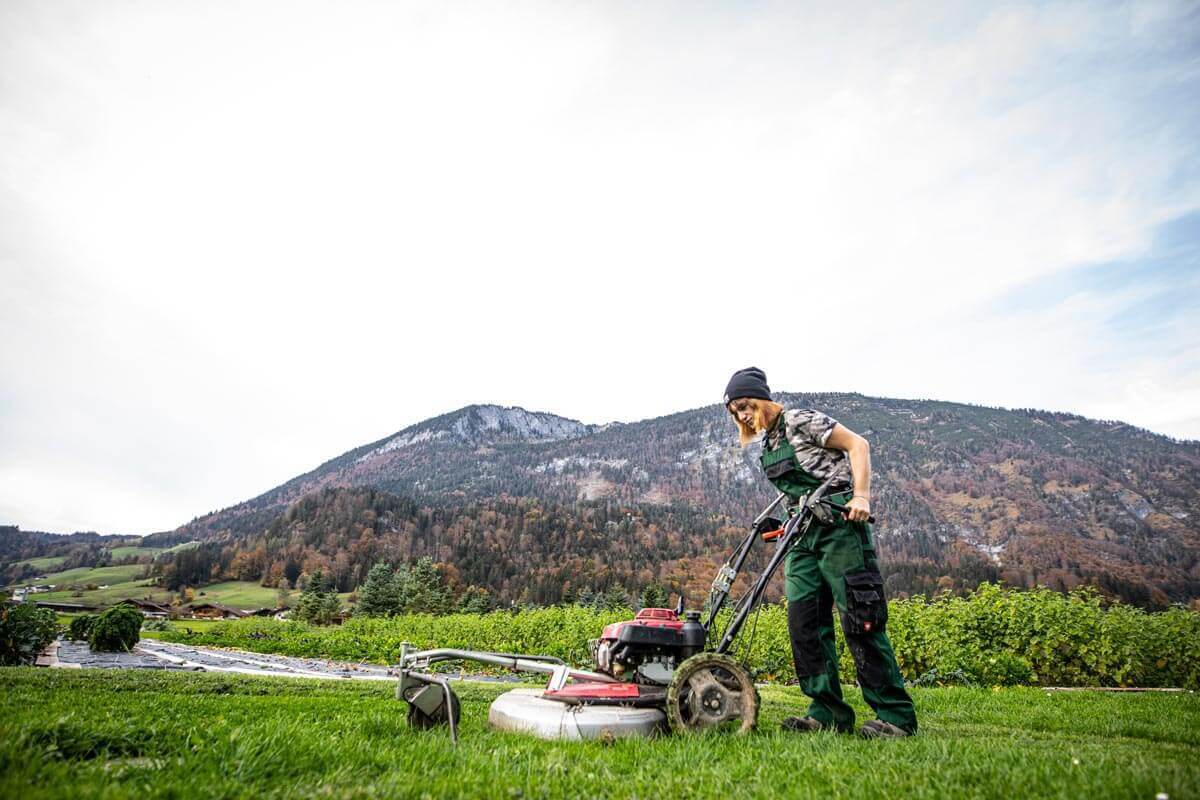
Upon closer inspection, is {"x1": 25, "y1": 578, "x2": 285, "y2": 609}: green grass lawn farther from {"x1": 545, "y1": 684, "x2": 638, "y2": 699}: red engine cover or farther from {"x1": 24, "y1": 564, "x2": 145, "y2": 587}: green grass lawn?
{"x1": 545, "y1": 684, "x2": 638, "y2": 699}: red engine cover

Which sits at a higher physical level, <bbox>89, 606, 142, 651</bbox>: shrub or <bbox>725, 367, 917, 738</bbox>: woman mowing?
<bbox>725, 367, 917, 738</bbox>: woman mowing

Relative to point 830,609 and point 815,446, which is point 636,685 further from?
point 815,446

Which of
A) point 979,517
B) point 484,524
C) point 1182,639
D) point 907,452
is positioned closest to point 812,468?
point 1182,639

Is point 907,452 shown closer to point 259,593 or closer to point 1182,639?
point 259,593

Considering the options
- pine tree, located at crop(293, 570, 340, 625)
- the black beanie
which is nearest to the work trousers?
the black beanie

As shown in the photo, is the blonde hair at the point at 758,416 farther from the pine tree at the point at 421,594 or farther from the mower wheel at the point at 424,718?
the pine tree at the point at 421,594

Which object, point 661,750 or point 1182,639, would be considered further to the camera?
point 1182,639

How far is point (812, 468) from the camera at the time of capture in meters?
4.92

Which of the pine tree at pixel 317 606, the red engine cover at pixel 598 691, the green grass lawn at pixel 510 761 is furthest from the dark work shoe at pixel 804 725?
the pine tree at pixel 317 606

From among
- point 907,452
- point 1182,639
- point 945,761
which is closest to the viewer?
point 945,761

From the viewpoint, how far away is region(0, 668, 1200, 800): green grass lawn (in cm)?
240

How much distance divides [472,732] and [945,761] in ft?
9.84

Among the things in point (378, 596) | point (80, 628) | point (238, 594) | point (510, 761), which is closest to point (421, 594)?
point (378, 596)

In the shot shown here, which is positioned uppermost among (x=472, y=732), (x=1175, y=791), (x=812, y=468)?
(x=812, y=468)
